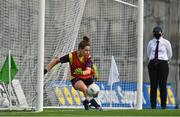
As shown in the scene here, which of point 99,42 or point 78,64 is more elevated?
point 99,42

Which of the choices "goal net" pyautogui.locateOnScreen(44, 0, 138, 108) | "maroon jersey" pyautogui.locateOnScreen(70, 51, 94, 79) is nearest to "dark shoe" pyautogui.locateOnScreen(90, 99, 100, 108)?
"maroon jersey" pyautogui.locateOnScreen(70, 51, 94, 79)

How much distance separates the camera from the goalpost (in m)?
14.0

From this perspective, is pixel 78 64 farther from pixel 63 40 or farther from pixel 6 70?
pixel 6 70

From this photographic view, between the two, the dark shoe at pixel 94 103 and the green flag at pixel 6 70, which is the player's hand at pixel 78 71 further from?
the green flag at pixel 6 70

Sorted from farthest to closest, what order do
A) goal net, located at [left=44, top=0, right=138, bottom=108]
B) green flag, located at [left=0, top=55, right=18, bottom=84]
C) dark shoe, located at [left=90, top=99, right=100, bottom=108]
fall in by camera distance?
goal net, located at [left=44, top=0, right=138, bottom=108] → green flag, located at [left=0, top=55, right=18, bottom=84] → dark shoe, located at [left=90, top=99, right=100, bottom=108]

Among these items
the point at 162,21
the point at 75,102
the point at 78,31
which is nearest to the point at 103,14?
the point at 78,31

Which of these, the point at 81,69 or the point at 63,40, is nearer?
the point at 81,69

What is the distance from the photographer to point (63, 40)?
14023mm

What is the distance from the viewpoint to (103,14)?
15.7 meters

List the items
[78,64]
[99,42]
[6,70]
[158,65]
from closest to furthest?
1. [78,64]
2. [6,70]
3. [158,65]
4. [99,42]

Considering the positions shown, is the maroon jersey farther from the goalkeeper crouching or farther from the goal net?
the goal net

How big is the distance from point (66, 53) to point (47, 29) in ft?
→ 1.96

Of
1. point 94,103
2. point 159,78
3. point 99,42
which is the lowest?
point 94,103

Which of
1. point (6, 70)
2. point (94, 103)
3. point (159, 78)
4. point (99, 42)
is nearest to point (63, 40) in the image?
point (6, 70)
